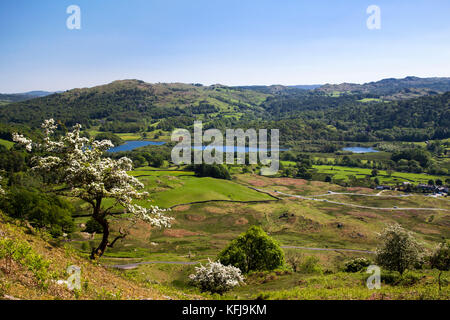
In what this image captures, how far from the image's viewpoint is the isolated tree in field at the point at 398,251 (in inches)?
1309

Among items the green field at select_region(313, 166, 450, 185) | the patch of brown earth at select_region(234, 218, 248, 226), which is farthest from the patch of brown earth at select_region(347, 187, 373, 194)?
the patch of brown earth at select_region(234, 218, 248, 226)

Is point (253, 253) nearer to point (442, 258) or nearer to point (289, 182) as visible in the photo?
point (442, 258)

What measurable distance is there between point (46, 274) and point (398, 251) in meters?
36.0

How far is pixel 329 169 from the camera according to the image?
7687 inches

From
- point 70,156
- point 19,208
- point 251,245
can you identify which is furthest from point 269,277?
point 19,208

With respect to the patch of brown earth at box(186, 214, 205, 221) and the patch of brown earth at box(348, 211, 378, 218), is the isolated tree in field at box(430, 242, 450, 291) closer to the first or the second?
the patch of brown earth at box(186, 214, 205, 221)

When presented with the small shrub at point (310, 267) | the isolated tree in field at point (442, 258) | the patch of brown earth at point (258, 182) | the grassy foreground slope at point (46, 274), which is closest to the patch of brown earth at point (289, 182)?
the patch of brown earth at point (258, 182)

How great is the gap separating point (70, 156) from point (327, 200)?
119355mm

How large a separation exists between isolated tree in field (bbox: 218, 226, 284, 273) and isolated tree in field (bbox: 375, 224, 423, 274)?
16.1m

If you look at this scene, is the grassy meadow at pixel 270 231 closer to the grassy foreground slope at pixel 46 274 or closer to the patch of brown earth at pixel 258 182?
the patch of brown earth at pixel 258 182

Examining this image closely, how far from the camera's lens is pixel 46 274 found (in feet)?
47.9

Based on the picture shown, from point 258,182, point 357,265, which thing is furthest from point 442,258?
point 258,182

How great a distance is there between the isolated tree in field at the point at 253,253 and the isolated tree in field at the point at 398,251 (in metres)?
16.1
